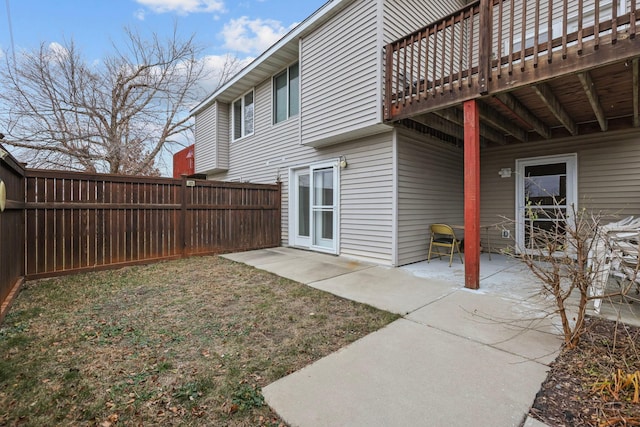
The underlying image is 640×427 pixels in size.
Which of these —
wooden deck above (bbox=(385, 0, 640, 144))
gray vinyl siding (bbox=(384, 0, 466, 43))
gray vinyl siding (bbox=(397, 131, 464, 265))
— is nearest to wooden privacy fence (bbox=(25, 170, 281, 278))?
gray vinyl siding (bbox=(397, 131, 464, 265))

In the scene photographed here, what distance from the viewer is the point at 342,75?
5.46m

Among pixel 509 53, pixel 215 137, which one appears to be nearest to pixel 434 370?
pixel 509 53

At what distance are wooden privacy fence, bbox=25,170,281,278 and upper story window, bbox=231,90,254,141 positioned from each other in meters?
2.85

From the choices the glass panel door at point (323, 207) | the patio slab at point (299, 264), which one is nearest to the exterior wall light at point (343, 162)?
the glass panel door at point (323, 207)

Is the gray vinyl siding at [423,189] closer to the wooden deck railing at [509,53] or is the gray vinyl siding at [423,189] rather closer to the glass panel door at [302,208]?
the wooden deck railing at [509,53]

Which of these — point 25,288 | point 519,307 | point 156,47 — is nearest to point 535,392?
point 519,307

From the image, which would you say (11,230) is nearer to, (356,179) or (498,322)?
(356,179)

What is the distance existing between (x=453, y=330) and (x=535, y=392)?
892 mm

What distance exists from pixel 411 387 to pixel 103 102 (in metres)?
15.0

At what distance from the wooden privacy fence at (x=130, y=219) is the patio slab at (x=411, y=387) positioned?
4.74 meters

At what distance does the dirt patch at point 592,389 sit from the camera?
5.03 feet

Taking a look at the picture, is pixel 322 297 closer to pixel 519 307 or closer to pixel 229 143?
pixel 519 307

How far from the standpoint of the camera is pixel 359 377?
1.93 metres

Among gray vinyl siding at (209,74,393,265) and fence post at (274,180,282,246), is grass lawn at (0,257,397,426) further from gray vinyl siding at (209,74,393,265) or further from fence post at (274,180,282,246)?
fence post at (274,180,282,246)
